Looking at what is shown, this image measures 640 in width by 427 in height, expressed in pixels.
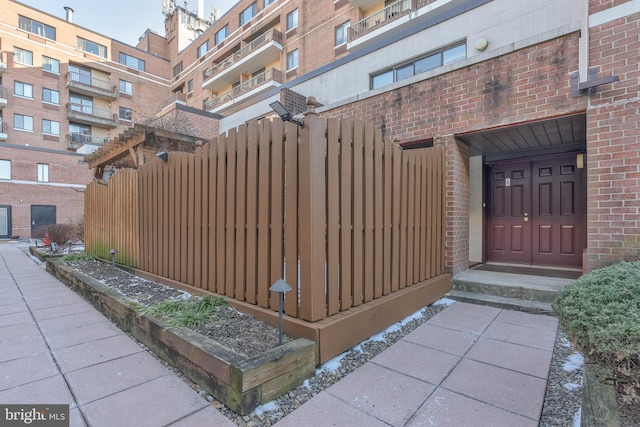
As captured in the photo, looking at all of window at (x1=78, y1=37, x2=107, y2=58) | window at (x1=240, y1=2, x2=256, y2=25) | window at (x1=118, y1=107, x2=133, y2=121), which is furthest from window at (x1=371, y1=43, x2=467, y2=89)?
window at (x1=78, y1=37, x2=107, y2=58)

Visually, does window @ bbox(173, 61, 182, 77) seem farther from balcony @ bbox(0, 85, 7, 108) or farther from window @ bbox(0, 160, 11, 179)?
window @ bbox(0, 160, 11, 179)

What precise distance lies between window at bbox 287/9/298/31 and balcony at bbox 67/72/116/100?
1700 cm

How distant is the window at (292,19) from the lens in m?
19.1

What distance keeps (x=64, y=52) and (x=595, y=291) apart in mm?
33801

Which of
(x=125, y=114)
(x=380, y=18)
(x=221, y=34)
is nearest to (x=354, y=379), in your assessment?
(x=380, y=18)

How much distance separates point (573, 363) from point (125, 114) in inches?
1288

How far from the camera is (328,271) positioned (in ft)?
9.43

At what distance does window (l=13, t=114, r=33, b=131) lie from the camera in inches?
846

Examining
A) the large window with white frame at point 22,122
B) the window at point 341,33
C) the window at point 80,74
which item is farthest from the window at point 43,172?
the window at point 341,33

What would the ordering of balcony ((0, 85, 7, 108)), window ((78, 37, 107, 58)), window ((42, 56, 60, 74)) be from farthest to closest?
window ((78, 37, 107, 58)) < window ((42, 56, 60, 74)) < balcony ((0, 85, 7, 108))

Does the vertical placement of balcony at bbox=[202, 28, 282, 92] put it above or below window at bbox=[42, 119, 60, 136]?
above

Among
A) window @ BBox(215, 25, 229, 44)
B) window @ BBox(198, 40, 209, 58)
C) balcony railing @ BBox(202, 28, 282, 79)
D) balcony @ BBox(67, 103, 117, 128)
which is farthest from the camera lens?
window @ BBox(198, 40, 209, 58)

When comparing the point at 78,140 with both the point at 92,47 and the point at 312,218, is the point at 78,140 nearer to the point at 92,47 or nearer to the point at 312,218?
the point at 92,47

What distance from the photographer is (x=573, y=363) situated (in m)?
2.70
